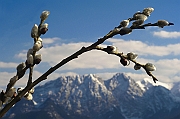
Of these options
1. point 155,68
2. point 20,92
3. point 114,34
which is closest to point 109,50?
point 114,34

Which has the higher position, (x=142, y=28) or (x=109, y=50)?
(x=142, y=28)

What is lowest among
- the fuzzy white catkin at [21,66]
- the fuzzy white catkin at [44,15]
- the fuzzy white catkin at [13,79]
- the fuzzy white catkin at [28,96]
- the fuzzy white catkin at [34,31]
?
the fuzzy white catkin at [28,96]

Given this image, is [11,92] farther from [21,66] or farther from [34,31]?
[34,31]

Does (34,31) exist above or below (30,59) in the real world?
above

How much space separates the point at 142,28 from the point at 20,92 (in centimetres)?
89

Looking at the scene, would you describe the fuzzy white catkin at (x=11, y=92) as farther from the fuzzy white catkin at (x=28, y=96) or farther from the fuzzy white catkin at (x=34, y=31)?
the fuzzy white catkin at (x=34, y=31)

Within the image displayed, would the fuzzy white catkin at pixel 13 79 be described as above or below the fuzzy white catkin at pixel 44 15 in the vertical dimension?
below

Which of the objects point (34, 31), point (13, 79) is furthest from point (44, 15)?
point (13, 79)

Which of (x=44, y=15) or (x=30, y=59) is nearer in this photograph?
(x=30, y=59)

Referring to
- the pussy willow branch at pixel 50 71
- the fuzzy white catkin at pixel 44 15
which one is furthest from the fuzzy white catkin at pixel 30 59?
the fuzzy white catkin at pixel 44 15

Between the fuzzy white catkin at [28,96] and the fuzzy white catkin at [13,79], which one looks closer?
the fuzzy white catkin at [13,79]

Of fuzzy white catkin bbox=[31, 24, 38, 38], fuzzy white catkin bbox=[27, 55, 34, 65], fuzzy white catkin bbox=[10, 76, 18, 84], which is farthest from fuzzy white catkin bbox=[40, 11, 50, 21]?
fuzzy white catkin bbox=[10, 76, 18, 84]

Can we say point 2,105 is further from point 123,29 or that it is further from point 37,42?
point 123,29

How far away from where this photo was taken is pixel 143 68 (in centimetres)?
223
